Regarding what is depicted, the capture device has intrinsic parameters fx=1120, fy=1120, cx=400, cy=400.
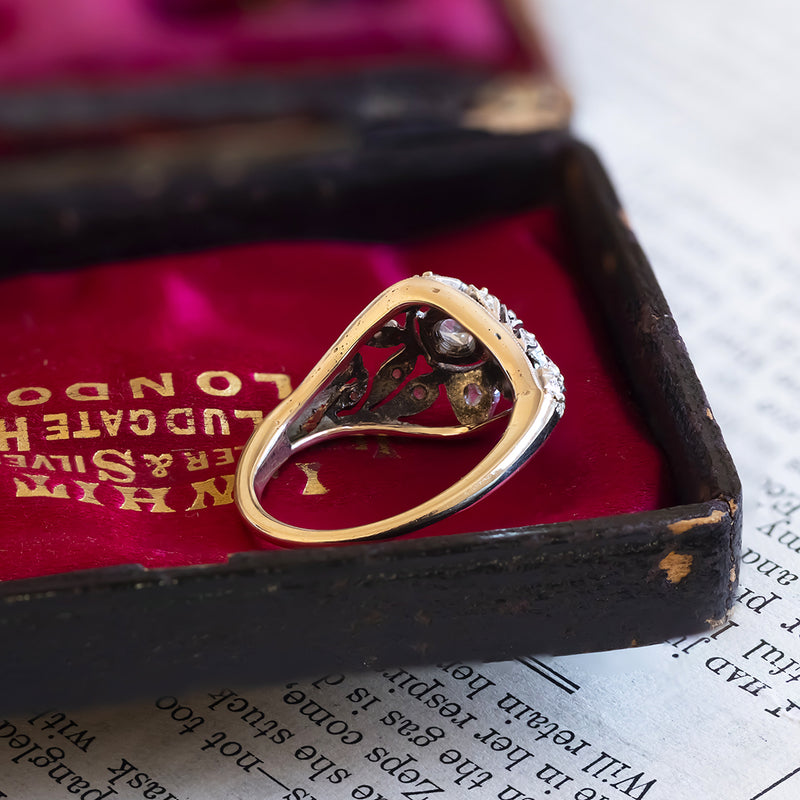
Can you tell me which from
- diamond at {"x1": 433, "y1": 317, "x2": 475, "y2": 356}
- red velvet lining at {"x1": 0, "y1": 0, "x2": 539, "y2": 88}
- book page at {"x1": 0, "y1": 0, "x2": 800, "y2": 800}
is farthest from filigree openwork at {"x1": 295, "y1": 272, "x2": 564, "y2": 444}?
red velvet lining at {"x1": 0, "y1": 0, "x2": 539, "y2": 88}

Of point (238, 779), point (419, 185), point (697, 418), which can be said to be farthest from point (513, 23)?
point (238, 779)

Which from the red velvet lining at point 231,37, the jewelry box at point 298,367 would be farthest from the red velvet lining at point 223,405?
the red velvet lining at point 231,37

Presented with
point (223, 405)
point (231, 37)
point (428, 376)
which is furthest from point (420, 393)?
point (231, 37)

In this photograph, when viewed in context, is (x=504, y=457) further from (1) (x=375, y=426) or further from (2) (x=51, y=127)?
(2) (x=51, y=127)

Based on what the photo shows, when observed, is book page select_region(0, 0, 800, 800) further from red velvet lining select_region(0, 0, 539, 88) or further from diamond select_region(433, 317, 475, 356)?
red velvet lining select_region(0, 0, 539, 88)

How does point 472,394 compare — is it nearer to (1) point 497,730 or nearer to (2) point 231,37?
(1) point 497,730

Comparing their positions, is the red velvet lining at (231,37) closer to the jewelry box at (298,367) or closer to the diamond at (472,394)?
the jewelry box at (298,367)
